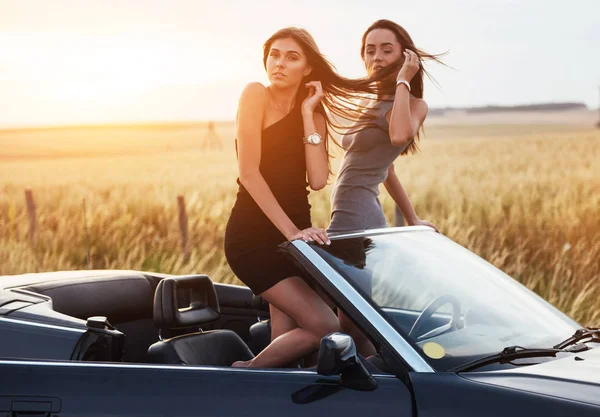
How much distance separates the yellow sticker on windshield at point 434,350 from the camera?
3.18m

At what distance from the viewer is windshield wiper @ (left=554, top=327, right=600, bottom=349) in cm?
345

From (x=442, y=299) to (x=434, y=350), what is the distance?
464mm

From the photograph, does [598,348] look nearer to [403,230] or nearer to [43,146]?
[403,230]

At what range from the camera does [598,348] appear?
11.2 feet

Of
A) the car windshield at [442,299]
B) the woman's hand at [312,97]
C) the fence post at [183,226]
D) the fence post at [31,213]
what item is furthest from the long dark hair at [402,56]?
the fence post at [31,213]

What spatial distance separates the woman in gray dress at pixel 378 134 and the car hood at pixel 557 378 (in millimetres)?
1602

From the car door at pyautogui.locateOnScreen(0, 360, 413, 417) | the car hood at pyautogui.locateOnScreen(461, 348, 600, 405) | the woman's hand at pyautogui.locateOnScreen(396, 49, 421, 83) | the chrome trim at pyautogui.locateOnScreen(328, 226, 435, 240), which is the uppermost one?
the woman's hand at pyautogui.locateOnScreen(396, 49, 421, 83)

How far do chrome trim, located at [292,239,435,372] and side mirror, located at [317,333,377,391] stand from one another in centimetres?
18

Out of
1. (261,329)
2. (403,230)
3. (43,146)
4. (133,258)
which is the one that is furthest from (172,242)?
(43,146)

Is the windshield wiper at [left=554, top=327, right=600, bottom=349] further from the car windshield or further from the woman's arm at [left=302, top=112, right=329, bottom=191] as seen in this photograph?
the woman's arm at [left=302, top=112, right=329, bottom=191]

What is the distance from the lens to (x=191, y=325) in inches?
162

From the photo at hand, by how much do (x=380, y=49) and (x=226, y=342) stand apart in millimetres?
1637

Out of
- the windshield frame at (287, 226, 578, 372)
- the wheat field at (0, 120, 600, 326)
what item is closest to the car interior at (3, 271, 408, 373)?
the windshield frame at (287, 226, 578, 372)

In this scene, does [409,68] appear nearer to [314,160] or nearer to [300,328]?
[314,160]
